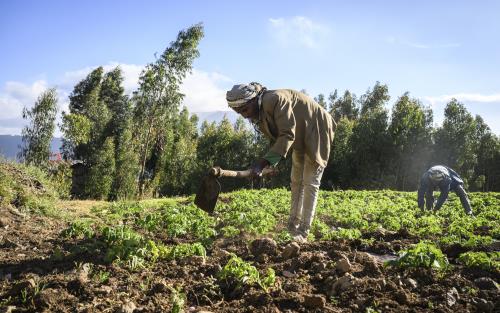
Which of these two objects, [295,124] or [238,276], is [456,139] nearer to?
[295,124]

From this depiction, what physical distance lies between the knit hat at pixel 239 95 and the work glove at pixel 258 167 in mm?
731

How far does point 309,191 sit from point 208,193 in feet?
4.95

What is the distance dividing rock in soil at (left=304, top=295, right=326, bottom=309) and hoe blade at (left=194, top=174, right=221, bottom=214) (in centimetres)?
187

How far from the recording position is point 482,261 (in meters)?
3.69

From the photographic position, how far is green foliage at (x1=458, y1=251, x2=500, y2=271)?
3.63m

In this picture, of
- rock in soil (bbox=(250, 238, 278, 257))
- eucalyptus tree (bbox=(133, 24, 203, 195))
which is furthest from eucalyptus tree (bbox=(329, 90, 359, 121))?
rock in soil (bbox=(250, 238, 278, 257))

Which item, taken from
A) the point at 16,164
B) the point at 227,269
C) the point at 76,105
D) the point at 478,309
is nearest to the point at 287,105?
the point at 227,269

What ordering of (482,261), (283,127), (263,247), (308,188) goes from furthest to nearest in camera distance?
(308,188), (283,127), (263,247), (482,261)

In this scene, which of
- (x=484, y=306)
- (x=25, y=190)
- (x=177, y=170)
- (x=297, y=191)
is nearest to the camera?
(x=484, y=306)

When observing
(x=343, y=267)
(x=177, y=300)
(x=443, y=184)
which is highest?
(x=443, y=184)

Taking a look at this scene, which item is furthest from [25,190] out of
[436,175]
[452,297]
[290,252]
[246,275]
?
[436,175]

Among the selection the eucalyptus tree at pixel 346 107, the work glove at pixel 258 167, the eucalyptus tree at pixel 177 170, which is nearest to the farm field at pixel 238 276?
the work glove at pixel 258 167

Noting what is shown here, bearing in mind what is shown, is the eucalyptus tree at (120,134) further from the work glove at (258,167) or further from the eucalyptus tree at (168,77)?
the work glove at (258,167)

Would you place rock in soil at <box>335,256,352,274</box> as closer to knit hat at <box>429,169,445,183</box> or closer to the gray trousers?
the gray trousers
